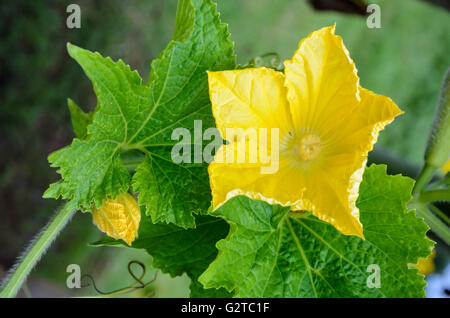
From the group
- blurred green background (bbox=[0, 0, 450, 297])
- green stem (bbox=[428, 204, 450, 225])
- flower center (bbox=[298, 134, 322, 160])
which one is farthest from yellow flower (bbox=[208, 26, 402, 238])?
blurred green background (bbox=[0, 0, 450, 297])

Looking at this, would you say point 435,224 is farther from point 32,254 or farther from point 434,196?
point 32,254

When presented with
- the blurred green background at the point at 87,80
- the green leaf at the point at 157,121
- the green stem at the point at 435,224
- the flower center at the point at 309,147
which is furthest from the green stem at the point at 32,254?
the blurred green background at the point at 87,80

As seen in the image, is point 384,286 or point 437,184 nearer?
point 384,286

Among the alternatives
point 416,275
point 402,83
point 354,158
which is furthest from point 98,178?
point 402,83

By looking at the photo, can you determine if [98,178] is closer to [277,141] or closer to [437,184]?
[277,141]

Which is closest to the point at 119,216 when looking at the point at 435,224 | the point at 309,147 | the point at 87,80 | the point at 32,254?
the point at 32,254
